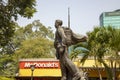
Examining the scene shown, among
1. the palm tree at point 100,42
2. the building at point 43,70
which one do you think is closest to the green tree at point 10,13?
the palm tree at point 100,42

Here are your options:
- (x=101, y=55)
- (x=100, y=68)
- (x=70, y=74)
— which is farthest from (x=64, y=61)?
(x=100, y=68)

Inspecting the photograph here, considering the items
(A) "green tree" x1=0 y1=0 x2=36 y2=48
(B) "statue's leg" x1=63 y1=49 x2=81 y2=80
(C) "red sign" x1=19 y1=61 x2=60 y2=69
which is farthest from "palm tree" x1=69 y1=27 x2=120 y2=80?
(B) "statue's leg" x1=63 y1=49 x2=81 y2=80

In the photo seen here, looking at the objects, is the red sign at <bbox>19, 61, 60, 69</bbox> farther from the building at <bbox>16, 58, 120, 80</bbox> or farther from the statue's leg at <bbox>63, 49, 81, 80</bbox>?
the statue's leg at <bbox>63, 49, 81, 80</bbox>

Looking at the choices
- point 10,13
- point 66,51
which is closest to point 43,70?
point 10,13

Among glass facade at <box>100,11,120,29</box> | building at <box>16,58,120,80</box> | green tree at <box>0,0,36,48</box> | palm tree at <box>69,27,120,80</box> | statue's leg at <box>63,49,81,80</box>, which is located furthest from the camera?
glass facade at <box>100,11,120,29</box>

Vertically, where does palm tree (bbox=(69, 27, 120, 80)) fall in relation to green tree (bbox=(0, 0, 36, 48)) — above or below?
below

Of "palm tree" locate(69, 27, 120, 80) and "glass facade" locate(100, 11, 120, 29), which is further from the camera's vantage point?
"glass facade" locate(100, 11, 120, 29)

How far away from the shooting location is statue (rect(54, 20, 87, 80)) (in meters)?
10.9

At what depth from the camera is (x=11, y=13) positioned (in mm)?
22641

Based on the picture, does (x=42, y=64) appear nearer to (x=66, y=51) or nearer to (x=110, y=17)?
(x=66, y=51)

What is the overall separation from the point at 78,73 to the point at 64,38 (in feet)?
3.74

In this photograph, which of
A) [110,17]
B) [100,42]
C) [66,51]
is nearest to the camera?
[66,51]

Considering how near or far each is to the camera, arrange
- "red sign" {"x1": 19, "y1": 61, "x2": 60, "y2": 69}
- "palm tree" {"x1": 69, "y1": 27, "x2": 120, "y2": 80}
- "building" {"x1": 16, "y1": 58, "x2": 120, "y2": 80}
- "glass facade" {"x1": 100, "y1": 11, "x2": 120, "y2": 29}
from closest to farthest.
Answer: "palm tree" {"x1": 69, "y1": 27, "x2": 120, "y2": 80} < "building" {"x1": 16, "y1": 58, "x2": 120, "y2": 80} < "red sign" {"x1": 19, "y1": 61, "x2": 60, "y2": 69} < "glass facade" {"x1": 100, "y1": 11, "x2": 120, "y2": 29}

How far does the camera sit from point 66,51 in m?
11.1
